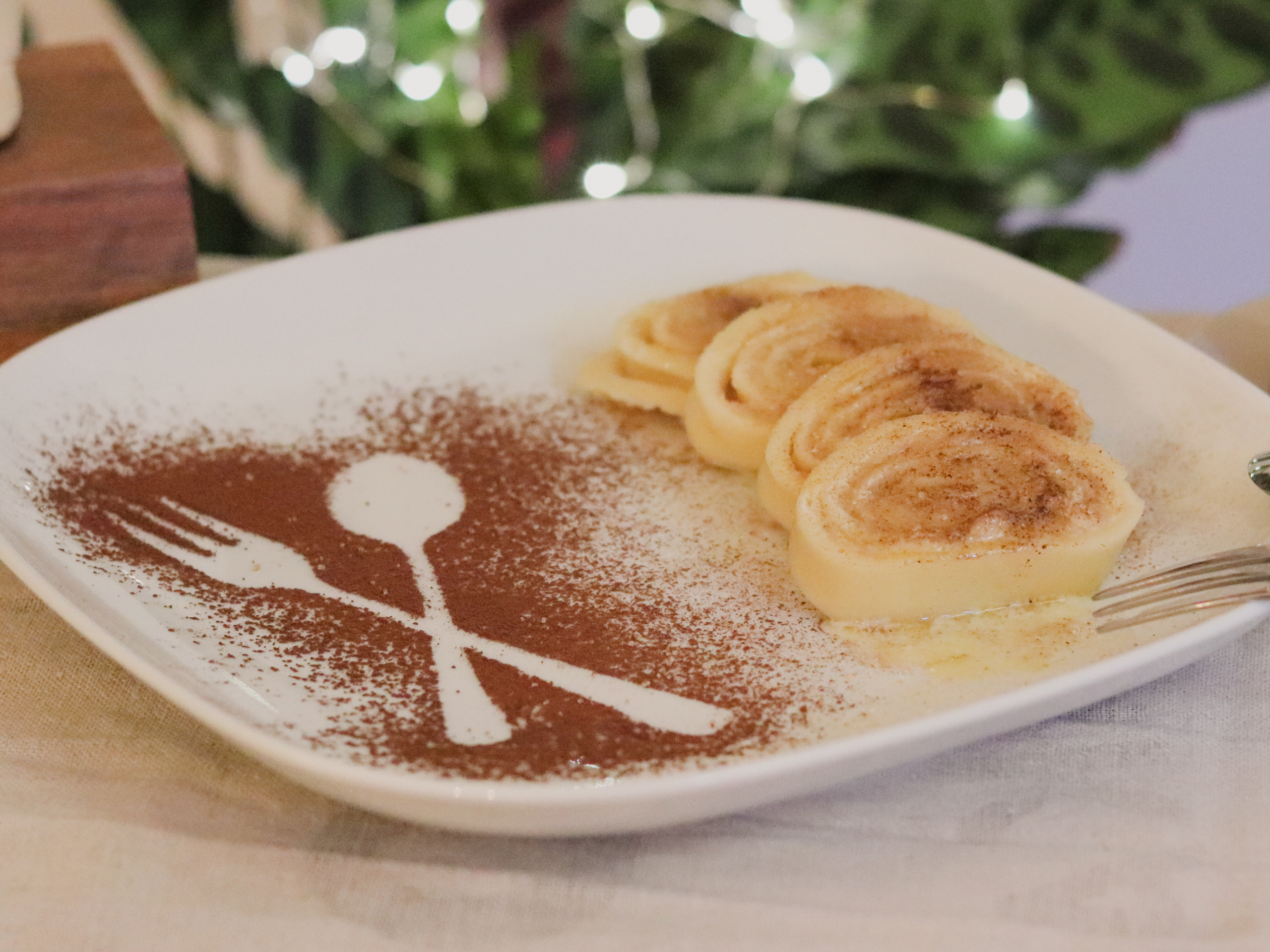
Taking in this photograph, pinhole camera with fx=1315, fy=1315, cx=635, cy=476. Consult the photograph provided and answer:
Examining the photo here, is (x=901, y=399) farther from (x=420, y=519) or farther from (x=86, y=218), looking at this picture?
(x=86, y=218)

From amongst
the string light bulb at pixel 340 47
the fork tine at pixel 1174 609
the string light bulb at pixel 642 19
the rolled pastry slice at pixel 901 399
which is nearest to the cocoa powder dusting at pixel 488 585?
the rolled pastry slice at pixel 901 399

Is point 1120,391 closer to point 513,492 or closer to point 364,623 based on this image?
point 513,492

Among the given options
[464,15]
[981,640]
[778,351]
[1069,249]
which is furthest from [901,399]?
[464,15]

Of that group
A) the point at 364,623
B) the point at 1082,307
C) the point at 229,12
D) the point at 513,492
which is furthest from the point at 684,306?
the point at 229,12

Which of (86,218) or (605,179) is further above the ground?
(86,218)

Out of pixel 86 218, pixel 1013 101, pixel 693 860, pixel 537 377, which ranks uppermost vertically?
pixel 1013 101
